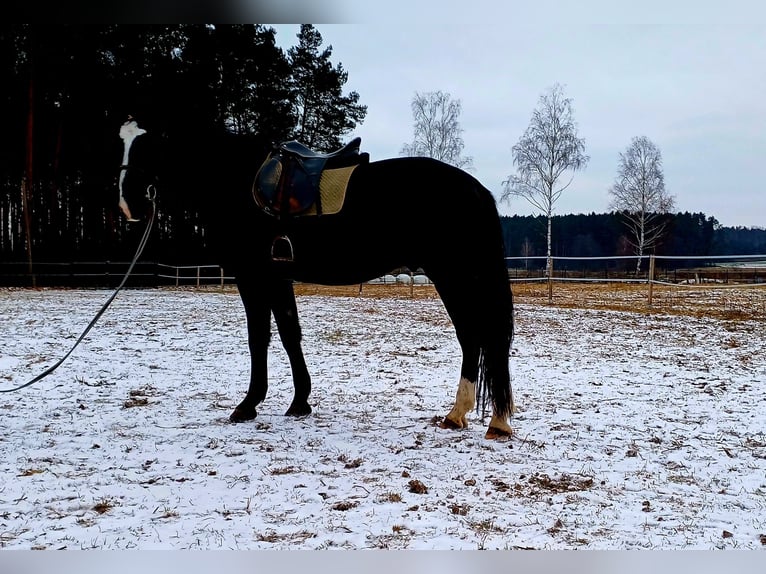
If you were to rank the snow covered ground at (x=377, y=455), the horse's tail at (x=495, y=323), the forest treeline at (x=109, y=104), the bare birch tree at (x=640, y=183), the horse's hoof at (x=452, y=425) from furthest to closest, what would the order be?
1. the bare birch tree at (x=640, y=183)
2. the forest treeline at (x=109, y=104)
3. the horse's hoof at (x=452, y=425)
4. the horse's tail at (x=495, y=323)
5. the snow covered ground at (x=377, y=455)

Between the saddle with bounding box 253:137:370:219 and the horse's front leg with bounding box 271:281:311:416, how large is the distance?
2.08 feet

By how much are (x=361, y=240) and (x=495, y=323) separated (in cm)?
108

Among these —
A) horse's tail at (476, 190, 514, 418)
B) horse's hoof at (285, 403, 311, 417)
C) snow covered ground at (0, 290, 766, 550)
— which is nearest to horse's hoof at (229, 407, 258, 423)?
snow covered ground at (0, 290, 766, 550)

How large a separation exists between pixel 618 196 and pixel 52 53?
29.0 meters

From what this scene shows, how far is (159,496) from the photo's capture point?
247 cm

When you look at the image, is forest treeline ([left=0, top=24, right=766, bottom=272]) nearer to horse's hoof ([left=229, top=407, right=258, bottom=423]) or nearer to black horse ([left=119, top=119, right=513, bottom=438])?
black horse ([left=119, top=119, right=513, bottom=438])

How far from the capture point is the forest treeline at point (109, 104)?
1552 centimetres

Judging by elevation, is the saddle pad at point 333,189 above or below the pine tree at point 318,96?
below

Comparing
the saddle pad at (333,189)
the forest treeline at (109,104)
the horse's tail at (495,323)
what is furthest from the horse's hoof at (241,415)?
the forest treeline at (109,104)

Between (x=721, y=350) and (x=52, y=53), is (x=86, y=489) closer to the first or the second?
→ (x=721, y=350)

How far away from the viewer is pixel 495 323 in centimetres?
336

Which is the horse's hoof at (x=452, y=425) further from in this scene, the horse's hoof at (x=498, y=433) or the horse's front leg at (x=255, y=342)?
the horse's front leg at (x=255, y=342)

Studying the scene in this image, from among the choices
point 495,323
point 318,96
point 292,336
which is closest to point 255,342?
point 292,336

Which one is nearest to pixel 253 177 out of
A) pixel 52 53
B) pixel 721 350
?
pixel 721 350
